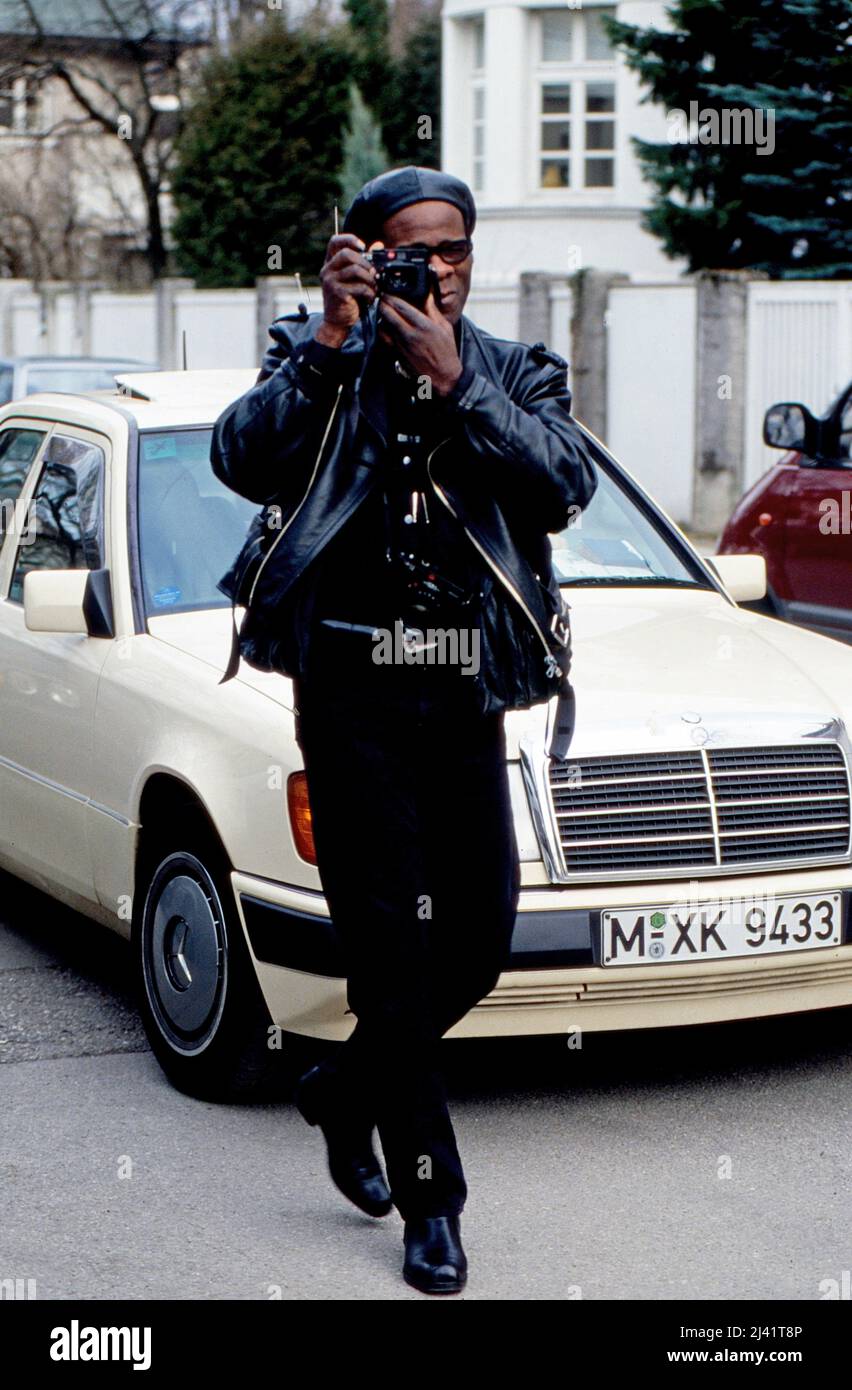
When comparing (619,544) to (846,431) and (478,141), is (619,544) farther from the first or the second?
(478,141)

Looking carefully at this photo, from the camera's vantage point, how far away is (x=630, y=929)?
14.5 ft

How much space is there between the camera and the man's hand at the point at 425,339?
3.38 meters

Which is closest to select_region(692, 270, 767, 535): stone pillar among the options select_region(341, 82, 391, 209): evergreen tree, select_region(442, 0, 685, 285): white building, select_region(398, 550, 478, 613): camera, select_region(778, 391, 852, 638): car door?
select_region(778, 391, 852, 638): car door

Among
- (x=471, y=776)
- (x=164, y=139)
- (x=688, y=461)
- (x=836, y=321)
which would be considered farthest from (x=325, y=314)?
(x=164, y=139)

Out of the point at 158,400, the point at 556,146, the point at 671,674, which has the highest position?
the point at 556,146

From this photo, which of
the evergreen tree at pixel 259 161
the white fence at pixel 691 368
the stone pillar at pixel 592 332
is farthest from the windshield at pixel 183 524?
the evergreen tree at pixel 259 161

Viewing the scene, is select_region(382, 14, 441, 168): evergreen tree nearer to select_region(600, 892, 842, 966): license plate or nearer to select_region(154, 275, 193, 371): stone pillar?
select_region(154, 275, 193, 371): stone pillar

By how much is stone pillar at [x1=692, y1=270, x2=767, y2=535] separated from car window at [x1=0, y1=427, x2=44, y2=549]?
14567mm

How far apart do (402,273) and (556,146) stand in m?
31.4

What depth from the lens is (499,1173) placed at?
4.38 meters

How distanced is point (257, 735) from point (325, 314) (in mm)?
1329

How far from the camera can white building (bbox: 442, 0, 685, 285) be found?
32.9 meters

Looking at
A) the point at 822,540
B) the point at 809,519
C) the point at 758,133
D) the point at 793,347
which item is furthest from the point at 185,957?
the point at 758,133
